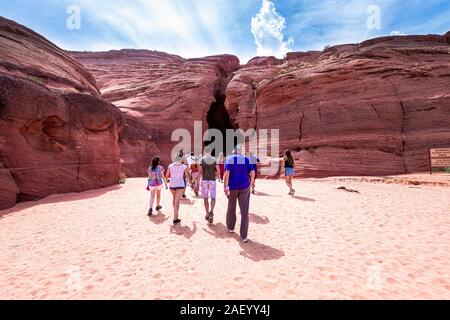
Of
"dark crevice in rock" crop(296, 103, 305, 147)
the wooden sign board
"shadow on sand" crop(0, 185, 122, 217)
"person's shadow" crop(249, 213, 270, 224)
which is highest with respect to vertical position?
"dark crevice in rock" crop(296, 103, 305, 147)

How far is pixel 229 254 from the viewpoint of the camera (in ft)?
13.0

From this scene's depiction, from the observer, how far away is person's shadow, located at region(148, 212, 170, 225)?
6038 mm

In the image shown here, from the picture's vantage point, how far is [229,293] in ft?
9.17

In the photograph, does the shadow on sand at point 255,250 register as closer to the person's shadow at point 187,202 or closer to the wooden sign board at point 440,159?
the person's shadow at point 187,202

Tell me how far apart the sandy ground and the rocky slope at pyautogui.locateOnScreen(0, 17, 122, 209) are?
7.62 ft

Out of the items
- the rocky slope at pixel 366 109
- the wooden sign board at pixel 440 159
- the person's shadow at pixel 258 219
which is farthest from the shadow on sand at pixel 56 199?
the wooden sign board at pixel 440 159

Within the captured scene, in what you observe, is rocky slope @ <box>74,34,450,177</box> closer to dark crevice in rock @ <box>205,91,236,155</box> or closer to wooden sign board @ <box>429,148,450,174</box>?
wooden sign board @ <box>429,148,450,174</box>

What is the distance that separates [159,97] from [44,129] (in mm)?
19020

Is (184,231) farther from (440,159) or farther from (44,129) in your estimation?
(440,159)

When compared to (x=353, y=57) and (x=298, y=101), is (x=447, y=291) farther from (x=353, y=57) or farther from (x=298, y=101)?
(x=353, y=57)

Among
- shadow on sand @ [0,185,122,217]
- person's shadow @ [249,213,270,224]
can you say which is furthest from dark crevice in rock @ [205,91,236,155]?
person's shadow @ [249,213,270,224]

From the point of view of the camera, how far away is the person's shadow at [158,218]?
19.8 feet
